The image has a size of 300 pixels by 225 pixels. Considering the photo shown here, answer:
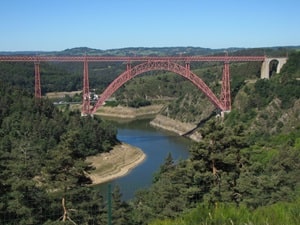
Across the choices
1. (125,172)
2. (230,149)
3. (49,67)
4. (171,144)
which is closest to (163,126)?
(171,144)

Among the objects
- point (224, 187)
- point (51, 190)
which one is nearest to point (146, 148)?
point (224, 187)

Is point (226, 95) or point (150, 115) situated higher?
point (226, 95)

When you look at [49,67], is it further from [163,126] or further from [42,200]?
[42,200]

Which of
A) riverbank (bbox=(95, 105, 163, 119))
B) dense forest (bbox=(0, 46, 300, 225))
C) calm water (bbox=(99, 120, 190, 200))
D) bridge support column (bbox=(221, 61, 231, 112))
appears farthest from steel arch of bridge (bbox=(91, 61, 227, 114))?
riverbank (bbox=(95, 105, 163, 119))

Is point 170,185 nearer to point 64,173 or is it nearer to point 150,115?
point 64,173

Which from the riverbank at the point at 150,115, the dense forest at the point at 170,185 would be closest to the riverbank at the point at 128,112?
the riverbank at the point at 150,115

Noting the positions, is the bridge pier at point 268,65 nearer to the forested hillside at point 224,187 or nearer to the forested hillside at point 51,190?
the forested hillside at point 224,187
